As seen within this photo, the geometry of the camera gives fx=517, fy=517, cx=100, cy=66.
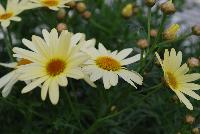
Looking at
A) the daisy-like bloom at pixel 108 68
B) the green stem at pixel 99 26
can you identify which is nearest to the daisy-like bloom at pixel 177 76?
the daisy-like bloom at pixel 108 68

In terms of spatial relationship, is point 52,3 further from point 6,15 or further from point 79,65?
point 79,65

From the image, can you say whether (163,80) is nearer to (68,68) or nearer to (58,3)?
(68,68)

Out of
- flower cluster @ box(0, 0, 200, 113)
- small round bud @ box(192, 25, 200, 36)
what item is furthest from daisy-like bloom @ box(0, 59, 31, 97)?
small round bud @ box(192, 25, 200, 36)

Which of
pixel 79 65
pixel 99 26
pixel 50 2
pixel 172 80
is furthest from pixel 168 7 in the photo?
pixel 99 26

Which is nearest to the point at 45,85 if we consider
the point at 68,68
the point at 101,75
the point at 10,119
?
the point at 68,68

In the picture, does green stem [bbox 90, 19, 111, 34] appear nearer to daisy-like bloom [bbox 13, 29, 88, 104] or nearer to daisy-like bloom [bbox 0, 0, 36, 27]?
daisy-like bloom [bbox 0, 0, 36, 27]
